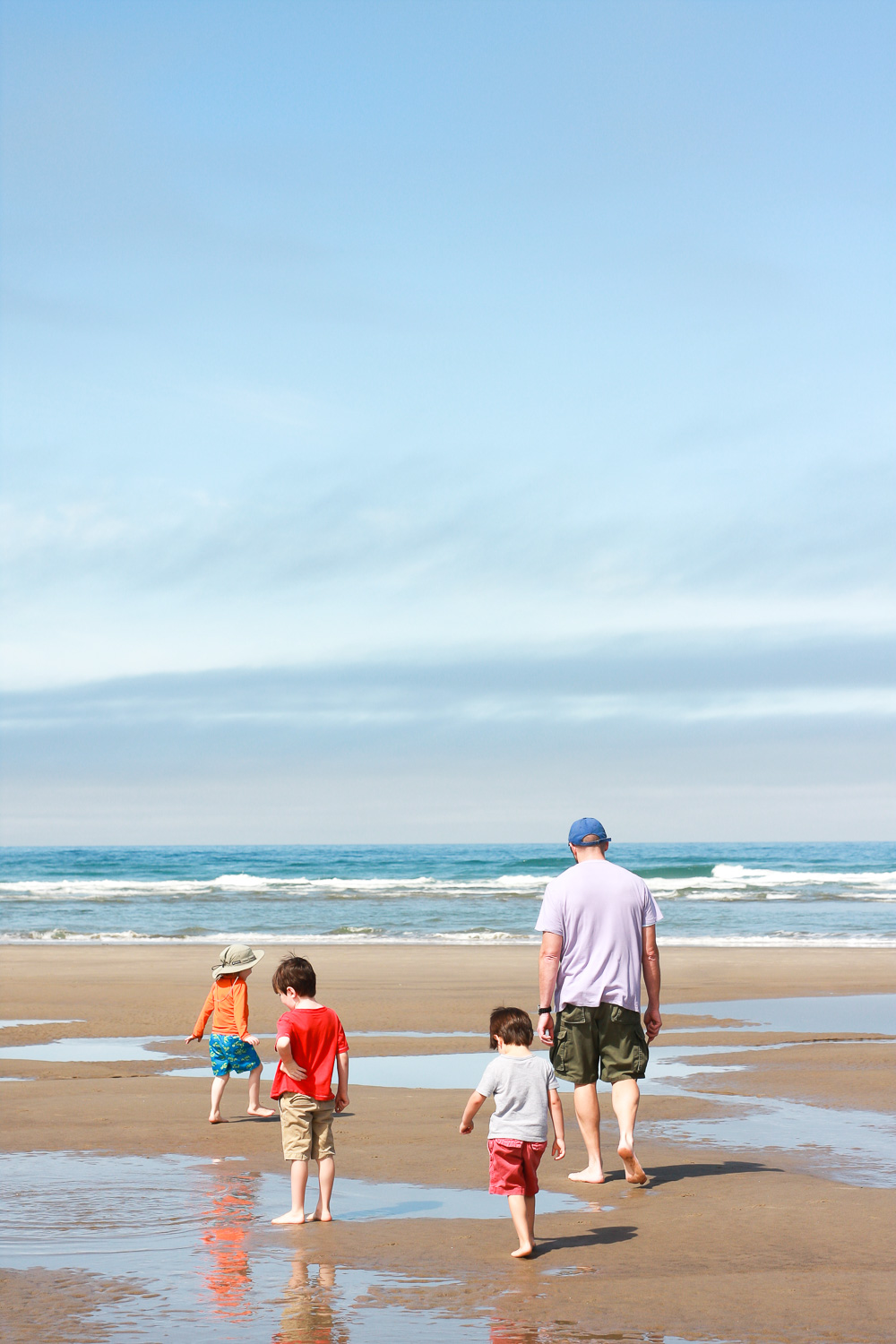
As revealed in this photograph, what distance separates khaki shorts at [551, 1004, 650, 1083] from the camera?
6480mm

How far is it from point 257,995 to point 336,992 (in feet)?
3.51

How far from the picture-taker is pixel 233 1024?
8.63 metres

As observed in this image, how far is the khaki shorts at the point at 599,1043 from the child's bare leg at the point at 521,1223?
51.8 inches

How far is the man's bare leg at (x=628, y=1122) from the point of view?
Answer: 21.0 ft

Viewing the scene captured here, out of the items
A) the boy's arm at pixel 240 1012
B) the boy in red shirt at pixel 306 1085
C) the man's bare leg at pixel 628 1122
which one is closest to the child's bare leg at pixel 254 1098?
the boy's arm at pixel 240 1012

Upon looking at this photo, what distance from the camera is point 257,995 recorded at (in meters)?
16.1

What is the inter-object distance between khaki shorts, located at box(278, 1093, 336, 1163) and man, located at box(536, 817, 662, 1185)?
130 cm

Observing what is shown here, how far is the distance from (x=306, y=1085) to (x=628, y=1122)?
5.84 feet

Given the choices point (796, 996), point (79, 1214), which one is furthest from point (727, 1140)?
point (796, 996)

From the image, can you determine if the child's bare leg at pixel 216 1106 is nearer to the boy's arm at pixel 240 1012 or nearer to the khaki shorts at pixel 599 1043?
the boy's arm at pixel 240 1012

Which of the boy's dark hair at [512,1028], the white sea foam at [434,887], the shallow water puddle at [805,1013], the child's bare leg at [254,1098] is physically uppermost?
the boy's dark hair at [512,1028]

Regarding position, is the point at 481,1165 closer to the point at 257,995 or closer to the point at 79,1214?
the point at 79,1214

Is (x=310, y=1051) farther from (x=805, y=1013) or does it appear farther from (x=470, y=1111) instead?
(x=805, y=1013)

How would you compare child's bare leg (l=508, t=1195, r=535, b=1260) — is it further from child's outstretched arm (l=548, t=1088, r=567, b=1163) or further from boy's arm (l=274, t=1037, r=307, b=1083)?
boy's arm (l=274, t=1037, r=307, b=1083)
